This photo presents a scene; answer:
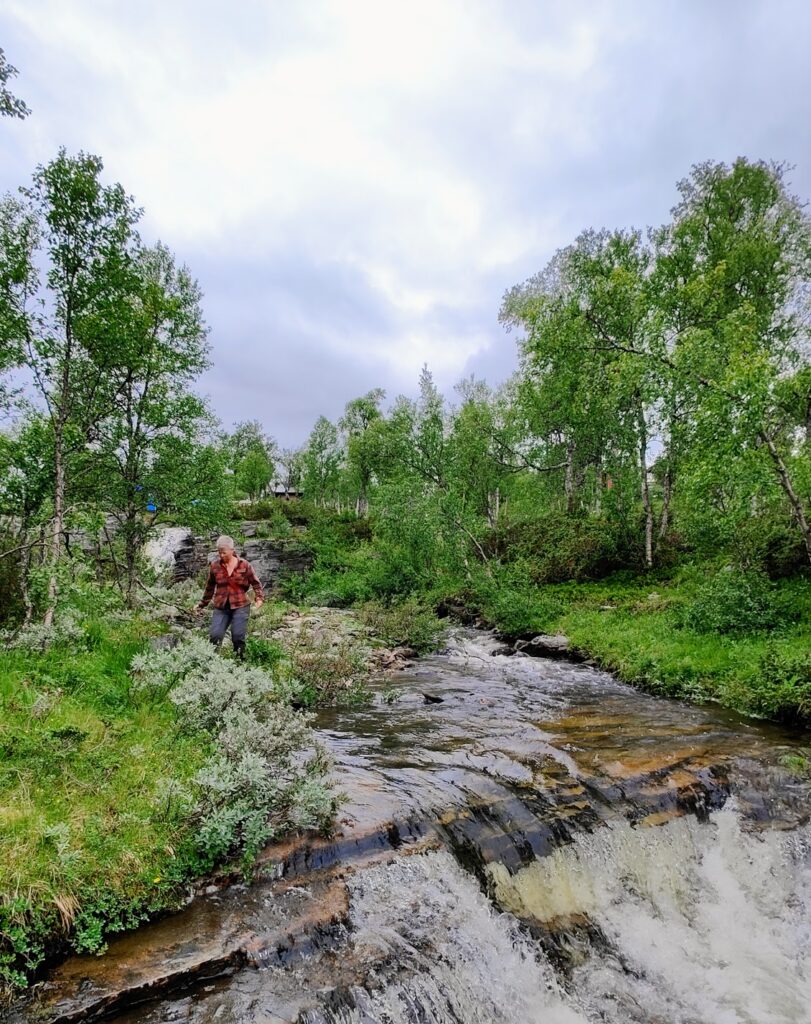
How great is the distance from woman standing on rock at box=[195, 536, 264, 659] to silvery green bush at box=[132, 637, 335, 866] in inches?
67.4

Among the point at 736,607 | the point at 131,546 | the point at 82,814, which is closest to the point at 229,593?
the point at 82,814

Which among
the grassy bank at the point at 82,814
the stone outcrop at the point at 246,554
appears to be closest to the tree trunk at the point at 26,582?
the grassy bank at the point at 82,814

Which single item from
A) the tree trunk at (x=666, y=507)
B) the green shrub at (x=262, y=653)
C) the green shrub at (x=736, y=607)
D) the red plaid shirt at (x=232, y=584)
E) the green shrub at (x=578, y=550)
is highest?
the tree trunk at (x=666, y=507)

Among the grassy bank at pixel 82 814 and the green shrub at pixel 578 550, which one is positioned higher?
the green shrub at pixel 578 550

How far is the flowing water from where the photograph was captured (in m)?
3.64

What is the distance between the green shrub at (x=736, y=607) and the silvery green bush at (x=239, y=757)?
35.5 ft

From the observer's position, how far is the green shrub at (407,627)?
17172 mm

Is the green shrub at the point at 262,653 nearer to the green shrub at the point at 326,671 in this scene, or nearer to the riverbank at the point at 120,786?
the green shrub at the point at 326,671

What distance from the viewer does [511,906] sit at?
4.74 meters

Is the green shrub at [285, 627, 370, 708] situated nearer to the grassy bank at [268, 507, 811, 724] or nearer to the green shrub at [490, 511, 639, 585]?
the grassy bank at [268, 507, 811, 724]

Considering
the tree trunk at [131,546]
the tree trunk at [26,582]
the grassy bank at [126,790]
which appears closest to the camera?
the grassy bank at [126,790]

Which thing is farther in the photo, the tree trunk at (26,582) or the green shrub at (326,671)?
the green shrub at (326,671)

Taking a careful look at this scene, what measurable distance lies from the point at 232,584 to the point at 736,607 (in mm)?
11922

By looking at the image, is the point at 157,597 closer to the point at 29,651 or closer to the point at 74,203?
the point at 29,651
